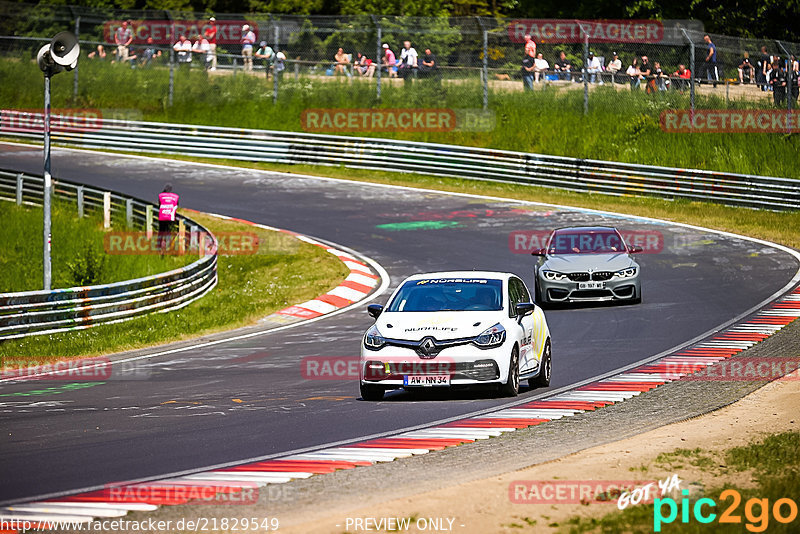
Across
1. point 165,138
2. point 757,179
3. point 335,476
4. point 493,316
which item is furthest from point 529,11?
point 335,476

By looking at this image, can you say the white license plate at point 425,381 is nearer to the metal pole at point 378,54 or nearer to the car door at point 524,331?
the car door at point 524,331

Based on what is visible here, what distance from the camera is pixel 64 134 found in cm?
4231

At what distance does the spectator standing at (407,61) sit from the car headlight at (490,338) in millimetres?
25881

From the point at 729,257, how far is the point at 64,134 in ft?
85.3

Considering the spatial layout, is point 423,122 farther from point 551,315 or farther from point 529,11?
point 551,315

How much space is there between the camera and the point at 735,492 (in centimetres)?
827

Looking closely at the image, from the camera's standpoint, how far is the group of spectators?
37.7 metres

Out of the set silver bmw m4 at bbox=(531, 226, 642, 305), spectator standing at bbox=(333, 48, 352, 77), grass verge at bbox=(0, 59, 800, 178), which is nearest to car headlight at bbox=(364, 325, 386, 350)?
silver bmw m4 at bbox=(531, 226, 642, 305)

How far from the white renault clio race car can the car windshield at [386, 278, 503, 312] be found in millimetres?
11

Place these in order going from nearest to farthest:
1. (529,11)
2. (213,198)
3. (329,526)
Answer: (329,526) < (213,198) < (529,11)

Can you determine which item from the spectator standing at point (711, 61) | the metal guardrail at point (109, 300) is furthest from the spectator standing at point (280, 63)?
the spectator standing at point (711, 61)

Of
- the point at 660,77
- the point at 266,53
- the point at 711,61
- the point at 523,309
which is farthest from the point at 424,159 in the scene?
the point at 523,309

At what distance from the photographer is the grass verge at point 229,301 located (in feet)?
61.6

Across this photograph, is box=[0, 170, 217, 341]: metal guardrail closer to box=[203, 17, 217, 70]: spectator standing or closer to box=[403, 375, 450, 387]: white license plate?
box=[403, 375, 450, 387]: white license plate
